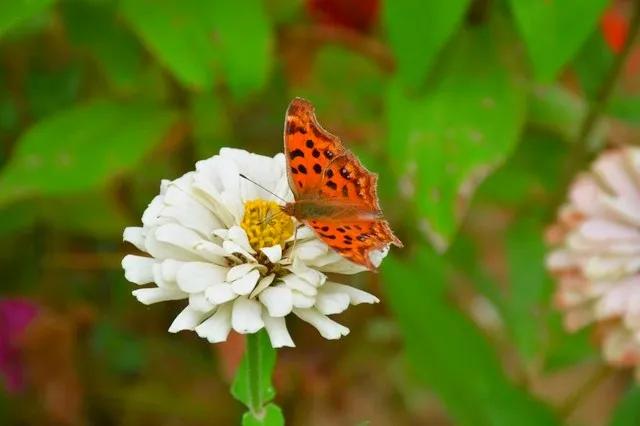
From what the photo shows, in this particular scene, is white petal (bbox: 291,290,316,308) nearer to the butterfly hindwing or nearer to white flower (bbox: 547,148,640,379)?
the butterfly hindwing

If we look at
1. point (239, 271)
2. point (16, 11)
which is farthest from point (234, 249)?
point (16, 11)

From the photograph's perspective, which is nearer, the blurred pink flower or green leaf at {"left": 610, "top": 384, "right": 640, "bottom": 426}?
green leaf at {"left": 610, "top": 384, "right": 640, "bottom": 426}

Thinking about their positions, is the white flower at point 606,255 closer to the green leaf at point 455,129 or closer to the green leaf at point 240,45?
the green leaf at point 455,129

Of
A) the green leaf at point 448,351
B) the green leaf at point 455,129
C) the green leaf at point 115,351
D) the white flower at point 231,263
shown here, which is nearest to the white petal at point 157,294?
the white flower at point 231,263

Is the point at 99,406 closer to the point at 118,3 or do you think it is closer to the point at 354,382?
the point at 354,382

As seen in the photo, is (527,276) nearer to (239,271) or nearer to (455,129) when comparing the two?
(455,129)

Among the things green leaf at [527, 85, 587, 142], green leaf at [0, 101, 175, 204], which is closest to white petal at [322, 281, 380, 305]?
green leaf at [0, 101, 175, 204]
